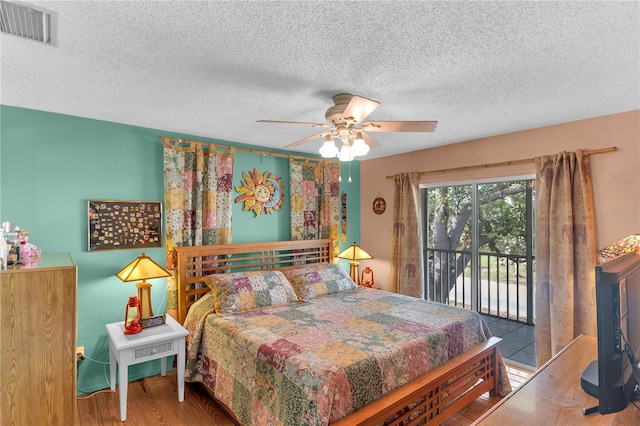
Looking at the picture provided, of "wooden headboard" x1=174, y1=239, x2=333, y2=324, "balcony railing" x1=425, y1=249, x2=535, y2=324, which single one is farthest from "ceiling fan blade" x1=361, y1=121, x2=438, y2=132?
"balcony railing" x1=425, y1=249, x2=535, y2=324

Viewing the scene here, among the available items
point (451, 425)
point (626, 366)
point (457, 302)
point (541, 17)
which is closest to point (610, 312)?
point (626, 366)

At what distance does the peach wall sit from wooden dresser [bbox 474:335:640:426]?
193 cm

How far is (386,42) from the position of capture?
1.68 m

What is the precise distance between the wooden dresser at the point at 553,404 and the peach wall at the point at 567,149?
1.93 m

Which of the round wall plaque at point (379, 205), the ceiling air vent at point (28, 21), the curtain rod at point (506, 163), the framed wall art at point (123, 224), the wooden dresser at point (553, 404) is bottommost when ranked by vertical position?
the wooden dresser at point (553, 404)

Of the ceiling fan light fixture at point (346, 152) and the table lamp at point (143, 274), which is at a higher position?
the ceiling fan light fixture at point (346, 152)

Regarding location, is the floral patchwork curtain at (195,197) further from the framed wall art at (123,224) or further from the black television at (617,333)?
the black television at (617,333)

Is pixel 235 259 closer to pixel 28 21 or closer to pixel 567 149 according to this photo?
pixel 28 21

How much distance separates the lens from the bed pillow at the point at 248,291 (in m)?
3.00

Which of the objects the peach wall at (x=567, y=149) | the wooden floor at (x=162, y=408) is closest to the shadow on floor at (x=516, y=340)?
the wooden floor at (x=162, y=408)

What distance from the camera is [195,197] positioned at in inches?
138

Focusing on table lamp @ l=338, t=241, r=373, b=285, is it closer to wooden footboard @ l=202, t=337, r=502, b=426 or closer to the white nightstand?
wooden footboard @ l=202, t=337, r=502, b=426

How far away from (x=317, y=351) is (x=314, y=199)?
256 cm

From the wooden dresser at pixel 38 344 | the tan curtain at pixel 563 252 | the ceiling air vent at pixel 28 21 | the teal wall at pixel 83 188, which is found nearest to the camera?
the ceiling air vent at pixel 28 21
